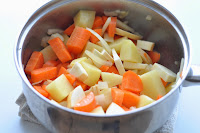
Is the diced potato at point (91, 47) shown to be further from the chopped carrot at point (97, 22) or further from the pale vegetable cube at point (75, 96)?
the pale vegetable cube at point (75, 96)

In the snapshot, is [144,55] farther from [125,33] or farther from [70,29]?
[70,29]

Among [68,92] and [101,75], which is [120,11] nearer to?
[101,75]

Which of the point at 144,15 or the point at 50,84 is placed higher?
the point at 144,15

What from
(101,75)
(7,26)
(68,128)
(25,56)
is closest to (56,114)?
(68,128)

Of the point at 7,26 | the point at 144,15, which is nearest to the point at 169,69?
the point at 144,15

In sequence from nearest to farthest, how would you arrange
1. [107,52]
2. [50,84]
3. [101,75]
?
1. [50,84]
2. [101,75]
3. [107,52]

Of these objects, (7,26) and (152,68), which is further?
(7,26)

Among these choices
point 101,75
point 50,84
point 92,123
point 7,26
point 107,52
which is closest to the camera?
point 92,123
